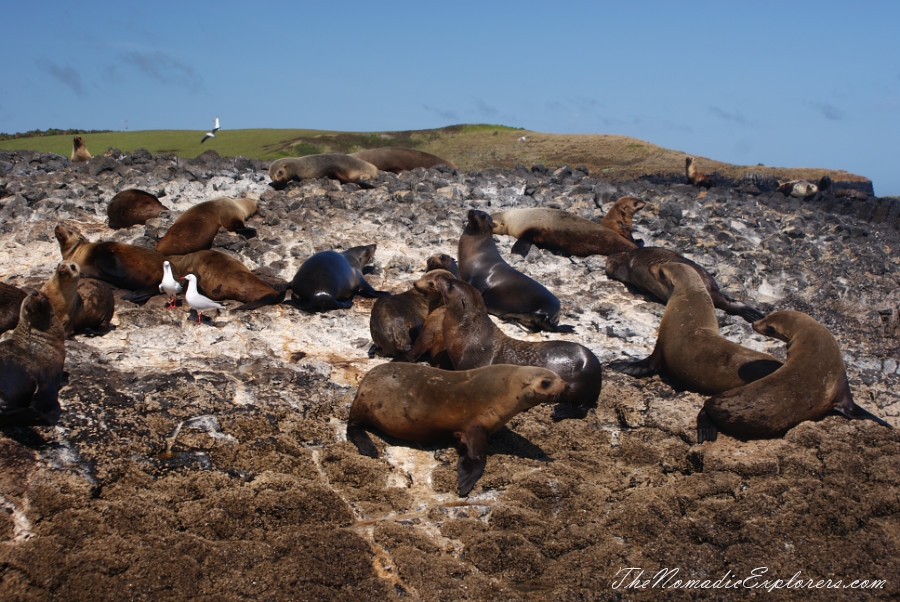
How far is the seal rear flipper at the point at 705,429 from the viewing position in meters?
5.39

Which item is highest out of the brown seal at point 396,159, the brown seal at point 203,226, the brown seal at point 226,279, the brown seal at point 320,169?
the brown seal at point 396,159

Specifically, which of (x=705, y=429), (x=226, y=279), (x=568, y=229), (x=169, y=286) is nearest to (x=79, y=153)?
(x=226, y=279)

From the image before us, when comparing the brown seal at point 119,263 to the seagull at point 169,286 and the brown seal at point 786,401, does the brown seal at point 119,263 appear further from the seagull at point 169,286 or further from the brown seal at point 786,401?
the brown seal at point 786,401

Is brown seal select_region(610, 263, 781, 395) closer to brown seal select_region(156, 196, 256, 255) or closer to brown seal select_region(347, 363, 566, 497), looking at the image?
brown seal select_region(347, 363, 566, 497)

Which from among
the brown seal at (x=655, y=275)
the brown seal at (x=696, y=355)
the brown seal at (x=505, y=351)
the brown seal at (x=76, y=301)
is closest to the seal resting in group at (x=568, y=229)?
the brown seal at (x=655, y=275)

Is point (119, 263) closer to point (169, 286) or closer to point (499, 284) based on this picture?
point (169, 286)

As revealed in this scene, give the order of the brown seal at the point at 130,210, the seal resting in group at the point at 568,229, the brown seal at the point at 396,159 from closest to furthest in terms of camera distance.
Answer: the brown seal at the point at 130,210
the seal resting in group at the point at 568,229
the brown seal at the point at 396,159

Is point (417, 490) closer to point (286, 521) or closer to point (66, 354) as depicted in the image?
point (286, 521)

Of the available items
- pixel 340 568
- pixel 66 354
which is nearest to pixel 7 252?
pixel 66 354

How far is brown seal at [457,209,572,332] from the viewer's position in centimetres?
763

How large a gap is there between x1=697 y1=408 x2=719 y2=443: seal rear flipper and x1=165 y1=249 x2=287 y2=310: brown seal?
4.27 meters

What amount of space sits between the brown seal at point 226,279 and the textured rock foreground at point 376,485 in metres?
0.18

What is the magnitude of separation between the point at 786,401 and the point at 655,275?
311cm

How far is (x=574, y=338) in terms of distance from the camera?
7.45m
